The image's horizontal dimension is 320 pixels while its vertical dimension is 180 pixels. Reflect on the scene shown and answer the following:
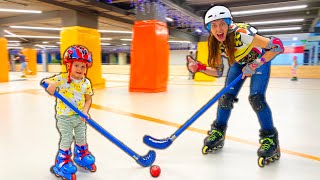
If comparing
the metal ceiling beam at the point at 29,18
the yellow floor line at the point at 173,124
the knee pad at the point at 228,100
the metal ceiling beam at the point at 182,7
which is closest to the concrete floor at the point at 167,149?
the yellow floor line at the point at 173,124

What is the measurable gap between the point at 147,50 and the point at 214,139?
5.33m

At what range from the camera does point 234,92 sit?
240cm

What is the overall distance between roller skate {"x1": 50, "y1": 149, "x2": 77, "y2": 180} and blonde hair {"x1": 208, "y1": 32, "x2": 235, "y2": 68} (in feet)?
4.87

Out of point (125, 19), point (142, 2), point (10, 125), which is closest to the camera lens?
point (10, 125)

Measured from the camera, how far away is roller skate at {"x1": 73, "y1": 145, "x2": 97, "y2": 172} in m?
1.94

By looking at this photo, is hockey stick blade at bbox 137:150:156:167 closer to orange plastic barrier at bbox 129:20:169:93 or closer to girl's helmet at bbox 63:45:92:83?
girl's helmet at bbox 63:45:92:83

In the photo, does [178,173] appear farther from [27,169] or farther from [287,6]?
[287,6]

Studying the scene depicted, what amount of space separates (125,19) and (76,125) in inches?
394

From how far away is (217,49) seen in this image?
222 cm

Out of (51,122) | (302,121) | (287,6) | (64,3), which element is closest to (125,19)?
(64,3)

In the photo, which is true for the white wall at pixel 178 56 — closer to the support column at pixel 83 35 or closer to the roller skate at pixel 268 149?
the support column at pixel 83 35

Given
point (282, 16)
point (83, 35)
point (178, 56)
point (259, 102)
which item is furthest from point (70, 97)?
point (178, 56)

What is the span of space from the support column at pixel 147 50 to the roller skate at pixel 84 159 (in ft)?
17.9

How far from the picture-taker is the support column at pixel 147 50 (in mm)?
7344
